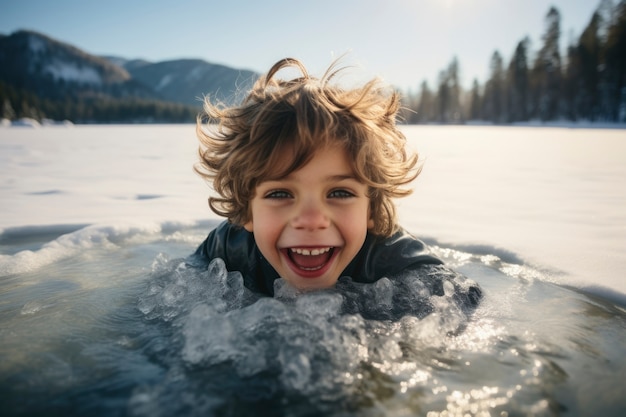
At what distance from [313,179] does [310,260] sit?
0.40m

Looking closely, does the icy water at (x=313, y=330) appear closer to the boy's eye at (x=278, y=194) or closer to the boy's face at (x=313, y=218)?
the boy's face at (x=313, y=218)

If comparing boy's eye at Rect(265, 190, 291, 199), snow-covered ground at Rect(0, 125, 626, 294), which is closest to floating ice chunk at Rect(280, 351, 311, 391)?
boy's eye at Rect(265, 190, 291, 199)

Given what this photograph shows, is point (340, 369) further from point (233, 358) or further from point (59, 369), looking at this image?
point (59, 369)

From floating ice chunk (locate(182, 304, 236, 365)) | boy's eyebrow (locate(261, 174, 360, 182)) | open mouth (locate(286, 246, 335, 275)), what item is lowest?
floating ice chunk (locate(182, 304, 236, 365))

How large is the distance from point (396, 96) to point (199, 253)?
1.54m

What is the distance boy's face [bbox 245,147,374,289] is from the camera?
1.59 meters

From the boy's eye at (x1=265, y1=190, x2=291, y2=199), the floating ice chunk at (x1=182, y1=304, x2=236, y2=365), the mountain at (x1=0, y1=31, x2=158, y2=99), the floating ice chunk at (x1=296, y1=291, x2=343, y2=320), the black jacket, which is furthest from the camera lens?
the mountain at (x1=0, y1=31, x2=158, y2=99)

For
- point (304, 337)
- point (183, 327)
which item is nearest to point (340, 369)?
point (304, 337)

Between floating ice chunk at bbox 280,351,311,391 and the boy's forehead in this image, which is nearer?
floating ice chunk at bbox 280,351,311,391

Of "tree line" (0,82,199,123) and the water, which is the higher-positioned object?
"tree line" (0,82,199,123)

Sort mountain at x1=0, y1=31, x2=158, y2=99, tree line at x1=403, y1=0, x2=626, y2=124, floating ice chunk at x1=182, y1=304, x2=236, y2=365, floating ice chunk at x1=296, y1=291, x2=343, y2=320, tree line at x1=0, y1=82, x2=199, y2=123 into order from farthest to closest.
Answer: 1. mountain at x1=0, y1=31, x2=158, y2=99
2. tree line at x1=0, y1=82, x2=199, y2=123
3. tree line at x1=403, y1=0, x2=626, y2=124
4. floating ice chunk at x1=296, y1=291, x2=343, y2=320
5. floating ice chunk at x1=182, y1=304, x2=236, y2=365

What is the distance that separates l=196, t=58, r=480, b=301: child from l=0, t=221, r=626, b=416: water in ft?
0.52

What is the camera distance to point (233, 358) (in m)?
1.22

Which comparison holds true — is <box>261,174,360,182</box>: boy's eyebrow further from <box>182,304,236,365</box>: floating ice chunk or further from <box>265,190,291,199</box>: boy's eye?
<box>182,304,236,365</box>: floating ice chunk
